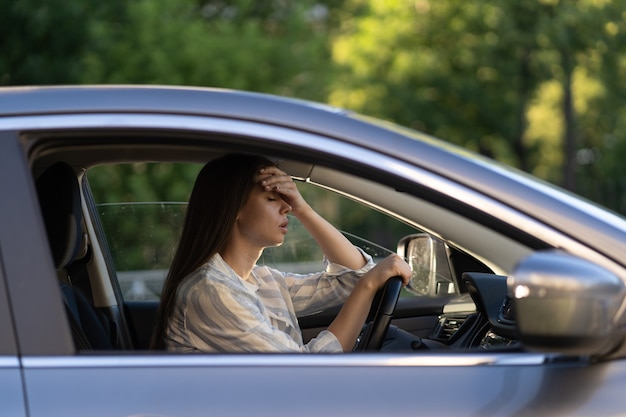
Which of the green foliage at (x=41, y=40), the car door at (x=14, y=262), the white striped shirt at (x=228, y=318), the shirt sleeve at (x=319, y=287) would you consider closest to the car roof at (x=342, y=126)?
the car door at (x=14, y=262)

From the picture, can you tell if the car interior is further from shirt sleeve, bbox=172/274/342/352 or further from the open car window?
shirt sleeve, bbox=172/274/342/352

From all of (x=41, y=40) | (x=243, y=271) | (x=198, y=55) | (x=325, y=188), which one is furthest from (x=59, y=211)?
(x=198, y=55)

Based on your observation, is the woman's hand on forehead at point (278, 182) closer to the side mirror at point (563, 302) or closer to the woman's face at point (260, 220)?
the woman's face at point (260, 220)

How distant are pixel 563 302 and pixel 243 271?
4.14 ft

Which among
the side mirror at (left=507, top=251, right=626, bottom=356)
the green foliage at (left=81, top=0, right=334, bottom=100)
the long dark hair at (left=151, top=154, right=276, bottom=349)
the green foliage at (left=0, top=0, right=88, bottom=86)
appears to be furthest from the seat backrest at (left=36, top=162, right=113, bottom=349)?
the green foliage at (left=81, top=0, right=334, bottom=100)

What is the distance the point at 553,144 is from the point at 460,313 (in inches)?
1064

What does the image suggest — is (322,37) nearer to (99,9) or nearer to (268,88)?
(268,88)

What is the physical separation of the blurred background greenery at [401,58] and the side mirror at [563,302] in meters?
13.3

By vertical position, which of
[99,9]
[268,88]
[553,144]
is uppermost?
[99,9]

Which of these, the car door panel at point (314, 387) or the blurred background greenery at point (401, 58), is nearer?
the car door panel at point (314, 387)

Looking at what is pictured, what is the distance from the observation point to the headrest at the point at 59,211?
2.81m

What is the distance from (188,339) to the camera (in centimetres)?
260

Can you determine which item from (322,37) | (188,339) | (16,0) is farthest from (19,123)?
(322,37)

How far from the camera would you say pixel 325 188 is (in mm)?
3182
